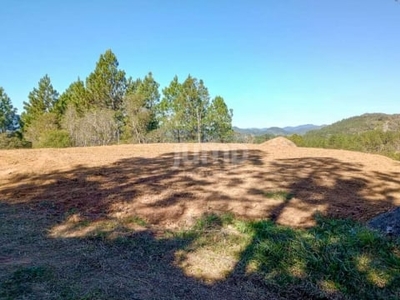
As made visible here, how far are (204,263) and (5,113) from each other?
30.8m

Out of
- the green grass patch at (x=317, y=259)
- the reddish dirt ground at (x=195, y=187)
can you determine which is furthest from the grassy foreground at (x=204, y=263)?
the reddish dirt ground at (x=195, y=187)

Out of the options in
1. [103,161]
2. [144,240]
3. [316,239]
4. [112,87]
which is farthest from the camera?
[112,87]

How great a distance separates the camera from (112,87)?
78.3 ft

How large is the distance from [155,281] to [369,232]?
1.73 m

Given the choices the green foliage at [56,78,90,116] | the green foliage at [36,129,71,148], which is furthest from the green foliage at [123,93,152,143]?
the green foliage at [36,129,71,148]

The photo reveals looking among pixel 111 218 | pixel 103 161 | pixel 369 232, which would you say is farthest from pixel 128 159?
pixel 369 232

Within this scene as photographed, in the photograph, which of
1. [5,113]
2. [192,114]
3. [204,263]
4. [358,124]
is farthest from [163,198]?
[358,124]

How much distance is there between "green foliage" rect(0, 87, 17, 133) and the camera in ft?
86.3

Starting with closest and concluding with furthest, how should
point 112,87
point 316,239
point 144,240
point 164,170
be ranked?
point 316,239 < point 144,240 < point 164,170 < point 112,87

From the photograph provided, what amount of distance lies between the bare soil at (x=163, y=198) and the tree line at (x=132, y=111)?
16465 millimetres

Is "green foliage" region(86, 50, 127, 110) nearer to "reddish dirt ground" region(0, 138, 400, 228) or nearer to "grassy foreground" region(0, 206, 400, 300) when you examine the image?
"reddish dirt ground" region(0, 138, 400, 228)

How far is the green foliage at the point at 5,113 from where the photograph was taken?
86.3ft

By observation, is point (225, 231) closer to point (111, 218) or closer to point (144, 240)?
point (144, 240)

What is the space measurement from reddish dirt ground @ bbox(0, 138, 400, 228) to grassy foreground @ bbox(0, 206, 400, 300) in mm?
382
